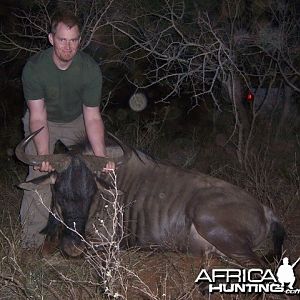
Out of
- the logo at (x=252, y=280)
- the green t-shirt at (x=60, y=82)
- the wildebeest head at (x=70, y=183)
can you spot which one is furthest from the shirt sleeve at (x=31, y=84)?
the logo at (x=252, y=280)

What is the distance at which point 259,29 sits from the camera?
7871 mm

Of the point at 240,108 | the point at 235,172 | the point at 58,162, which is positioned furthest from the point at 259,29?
the point at 58,162

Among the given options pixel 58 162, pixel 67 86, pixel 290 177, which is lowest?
pixel 290 177

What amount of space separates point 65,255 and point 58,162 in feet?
2.45

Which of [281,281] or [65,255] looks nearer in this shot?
[281,281]

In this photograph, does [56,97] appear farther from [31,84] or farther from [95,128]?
[95,128]

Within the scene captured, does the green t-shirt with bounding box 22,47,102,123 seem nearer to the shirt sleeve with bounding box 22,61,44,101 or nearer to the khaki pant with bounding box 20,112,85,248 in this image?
the shirt sleeve with bounding box 22,61,44,101

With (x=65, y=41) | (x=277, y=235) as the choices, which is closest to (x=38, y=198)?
(x=65, y=41)

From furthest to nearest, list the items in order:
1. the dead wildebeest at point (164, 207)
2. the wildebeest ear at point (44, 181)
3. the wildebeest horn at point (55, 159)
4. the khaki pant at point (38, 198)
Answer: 1. the khaki pant at point (38, 198)
2. the wildebeest ear at point (44, 181)
3. the wildebeest horn at point (55, 159)
4. the dead wildebeest at point (164, 207)

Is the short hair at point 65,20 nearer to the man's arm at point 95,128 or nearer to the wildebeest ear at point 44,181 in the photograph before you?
the man's arm at point 95,128

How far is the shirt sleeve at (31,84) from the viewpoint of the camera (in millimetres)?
5125

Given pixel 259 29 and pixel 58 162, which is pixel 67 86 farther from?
pixel 259 29

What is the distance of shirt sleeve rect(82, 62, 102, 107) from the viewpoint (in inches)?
207

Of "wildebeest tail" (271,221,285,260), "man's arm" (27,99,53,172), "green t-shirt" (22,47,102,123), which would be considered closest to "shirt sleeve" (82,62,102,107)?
"green t-shirt" (22,47,102,123)
